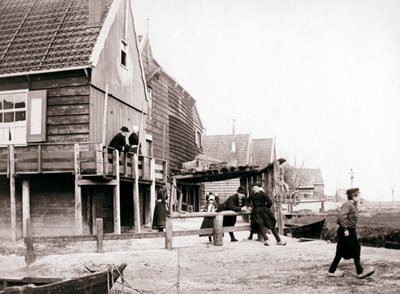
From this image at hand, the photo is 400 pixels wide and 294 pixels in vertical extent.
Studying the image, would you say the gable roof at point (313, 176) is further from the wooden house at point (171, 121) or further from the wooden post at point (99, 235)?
the wooden post at point (99, 235)

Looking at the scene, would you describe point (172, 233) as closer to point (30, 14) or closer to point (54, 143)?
point (54, 143)

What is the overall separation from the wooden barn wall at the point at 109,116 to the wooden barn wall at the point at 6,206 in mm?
3373

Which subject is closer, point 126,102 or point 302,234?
point 126,102

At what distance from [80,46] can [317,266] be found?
36.6 feet

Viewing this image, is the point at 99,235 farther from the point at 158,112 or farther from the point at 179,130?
the point at 179,130

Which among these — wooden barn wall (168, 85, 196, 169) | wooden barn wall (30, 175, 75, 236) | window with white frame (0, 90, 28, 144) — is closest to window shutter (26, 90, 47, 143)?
window with white frame (0, 90, 28, 144)

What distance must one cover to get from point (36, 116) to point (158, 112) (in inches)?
373

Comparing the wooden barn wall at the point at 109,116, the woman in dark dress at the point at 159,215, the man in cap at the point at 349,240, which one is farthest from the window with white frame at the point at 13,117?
the man in cap at the point at 349,240

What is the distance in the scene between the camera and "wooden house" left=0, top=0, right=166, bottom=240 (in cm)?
1622

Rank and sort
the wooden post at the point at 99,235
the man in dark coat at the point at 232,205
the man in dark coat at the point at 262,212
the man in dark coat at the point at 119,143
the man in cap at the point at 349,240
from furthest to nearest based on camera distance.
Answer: the man in dark coat at the point at 119,143 < the man in dark coat at the point at 232,205 < the man in dark coat at the point at 262,212 < the wooden post at the point at 99,235 < the man in cap at the point at 349,240

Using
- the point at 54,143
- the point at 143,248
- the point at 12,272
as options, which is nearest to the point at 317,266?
the point at 143,248

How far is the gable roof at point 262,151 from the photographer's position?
50.2m

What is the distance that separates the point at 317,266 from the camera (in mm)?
10875

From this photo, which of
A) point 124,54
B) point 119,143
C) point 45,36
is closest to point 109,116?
point 119,143
